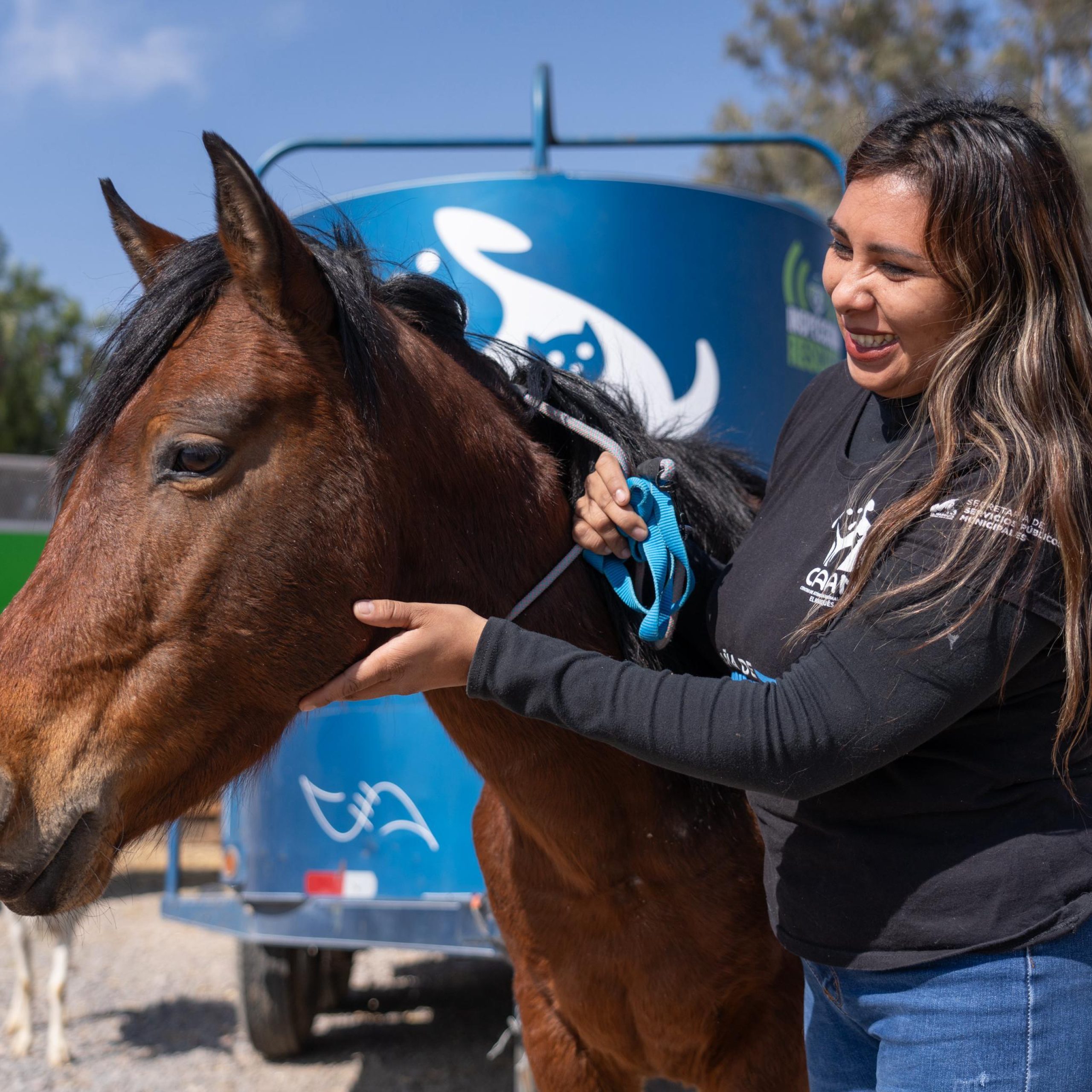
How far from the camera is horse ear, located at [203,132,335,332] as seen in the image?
4.39 ft

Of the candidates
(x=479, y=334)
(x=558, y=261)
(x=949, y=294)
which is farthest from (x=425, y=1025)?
(x=949, y=294)

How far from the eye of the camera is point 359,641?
1474 mm

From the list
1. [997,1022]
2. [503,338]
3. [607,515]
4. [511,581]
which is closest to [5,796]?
[511,581]

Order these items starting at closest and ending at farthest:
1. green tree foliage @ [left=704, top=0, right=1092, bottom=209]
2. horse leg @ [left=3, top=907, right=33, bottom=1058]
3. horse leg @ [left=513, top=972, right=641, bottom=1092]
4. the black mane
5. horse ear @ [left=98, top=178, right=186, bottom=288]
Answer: the black mane < horse ear @ [left=98, top=178, right=186, bottom=288] < horse leg @ [left=513, top=972, right=641, bottom=1092] < horse leg @ [left=3, top=907, right=33, bottom=1058] < green tree foliage @ [left=704, top=0, right=1092, bottom=209]

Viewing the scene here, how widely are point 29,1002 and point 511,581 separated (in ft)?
13.6

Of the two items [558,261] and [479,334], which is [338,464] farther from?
[558,261]

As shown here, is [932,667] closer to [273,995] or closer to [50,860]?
[50,860]

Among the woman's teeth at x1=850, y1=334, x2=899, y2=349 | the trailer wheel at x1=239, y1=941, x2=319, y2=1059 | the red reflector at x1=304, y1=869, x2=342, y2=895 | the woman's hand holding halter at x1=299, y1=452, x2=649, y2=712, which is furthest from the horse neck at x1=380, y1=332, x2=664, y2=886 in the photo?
the trailer wheel at x1=239, y1=941, x2=319, y2=1059

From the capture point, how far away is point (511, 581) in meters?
1.66

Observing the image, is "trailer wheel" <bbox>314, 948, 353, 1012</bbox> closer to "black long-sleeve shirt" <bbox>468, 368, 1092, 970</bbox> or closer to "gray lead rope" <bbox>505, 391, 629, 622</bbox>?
"gray lead rope" <bbox>505, 391, 629, 622</bbox>

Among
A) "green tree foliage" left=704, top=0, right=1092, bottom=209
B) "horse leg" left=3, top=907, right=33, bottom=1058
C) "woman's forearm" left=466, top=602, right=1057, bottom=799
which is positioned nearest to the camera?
"woman's forearm" left=466, top=602, right=1057, bottom=799

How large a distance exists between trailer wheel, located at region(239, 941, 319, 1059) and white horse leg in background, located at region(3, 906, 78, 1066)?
772mm

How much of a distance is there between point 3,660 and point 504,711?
0.72 meters

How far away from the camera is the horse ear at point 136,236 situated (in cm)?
178
